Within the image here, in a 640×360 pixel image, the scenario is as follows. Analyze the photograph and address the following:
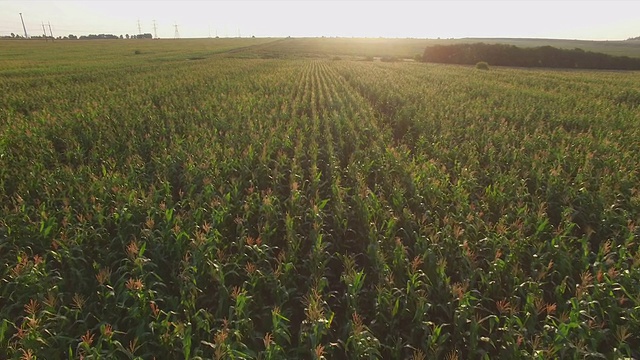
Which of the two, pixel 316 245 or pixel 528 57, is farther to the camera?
pixel 528 57

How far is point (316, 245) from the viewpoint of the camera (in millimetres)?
4559

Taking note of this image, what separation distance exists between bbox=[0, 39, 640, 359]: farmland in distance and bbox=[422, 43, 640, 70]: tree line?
5137 cm

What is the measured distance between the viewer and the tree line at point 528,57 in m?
50.2

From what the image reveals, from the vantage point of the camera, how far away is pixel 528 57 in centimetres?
5528

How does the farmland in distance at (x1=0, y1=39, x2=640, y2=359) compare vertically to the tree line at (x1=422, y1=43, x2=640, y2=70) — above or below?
below

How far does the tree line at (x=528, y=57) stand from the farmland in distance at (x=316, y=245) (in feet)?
169

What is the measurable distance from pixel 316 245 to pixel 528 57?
2486 inches

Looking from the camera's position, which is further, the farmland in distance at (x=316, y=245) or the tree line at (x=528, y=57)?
the tree line at (x=528, y=57)

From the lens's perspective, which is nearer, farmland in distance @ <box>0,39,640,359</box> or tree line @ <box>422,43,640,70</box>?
farmland in distance @ <box>0,39,640,359</box>

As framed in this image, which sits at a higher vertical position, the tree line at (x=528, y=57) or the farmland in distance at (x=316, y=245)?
the tree line at (x=528, y=57)

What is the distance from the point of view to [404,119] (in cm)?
1295

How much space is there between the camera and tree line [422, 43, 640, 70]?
5019cm

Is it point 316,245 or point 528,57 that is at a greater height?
point 528,57

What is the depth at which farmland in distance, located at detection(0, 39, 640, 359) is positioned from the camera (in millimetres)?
3451
